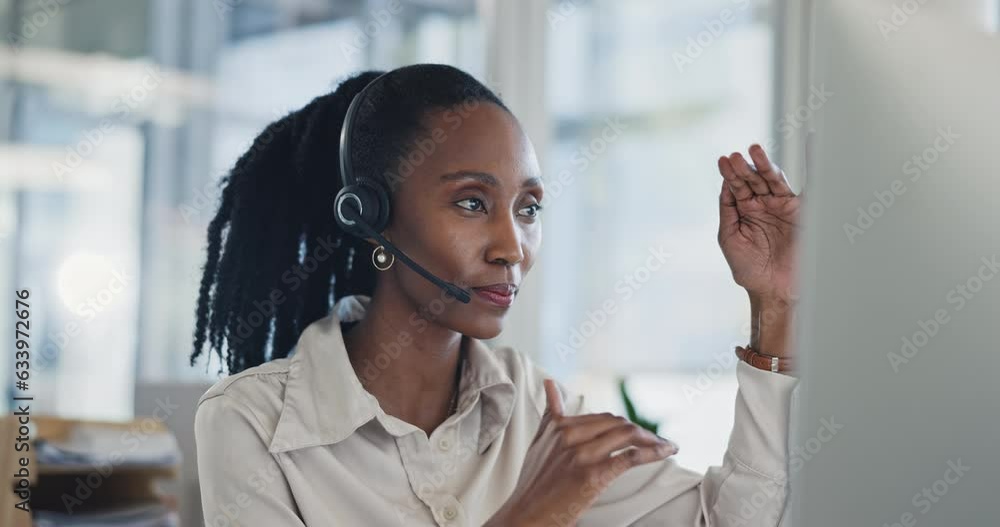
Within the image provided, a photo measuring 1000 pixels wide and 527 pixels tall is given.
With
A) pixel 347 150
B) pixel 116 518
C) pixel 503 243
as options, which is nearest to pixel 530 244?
pixel 503 243

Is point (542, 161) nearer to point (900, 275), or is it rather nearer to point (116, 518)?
point (116, 518)

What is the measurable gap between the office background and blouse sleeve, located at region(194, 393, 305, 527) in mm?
2051

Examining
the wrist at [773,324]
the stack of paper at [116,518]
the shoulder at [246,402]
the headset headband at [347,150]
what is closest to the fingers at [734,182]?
the wrist at [773,324]

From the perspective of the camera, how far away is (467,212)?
1.16m

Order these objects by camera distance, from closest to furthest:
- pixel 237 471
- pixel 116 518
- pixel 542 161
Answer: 1. pixel 237 471
2. pixel 116 518
3. pixel 542 161

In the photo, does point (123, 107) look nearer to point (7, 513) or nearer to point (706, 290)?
point (7, 513)

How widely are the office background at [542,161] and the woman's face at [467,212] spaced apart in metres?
1.91

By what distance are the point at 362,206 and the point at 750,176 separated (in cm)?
49

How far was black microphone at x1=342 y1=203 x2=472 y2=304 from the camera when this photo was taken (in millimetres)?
1142

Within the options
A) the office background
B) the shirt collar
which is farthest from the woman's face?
the office background

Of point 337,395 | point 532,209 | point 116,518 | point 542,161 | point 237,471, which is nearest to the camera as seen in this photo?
point 237,471

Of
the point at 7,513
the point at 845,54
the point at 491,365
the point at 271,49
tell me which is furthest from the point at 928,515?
the point at 271,49

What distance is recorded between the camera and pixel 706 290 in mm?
3002

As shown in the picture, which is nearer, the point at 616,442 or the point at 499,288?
the point at 616,442
